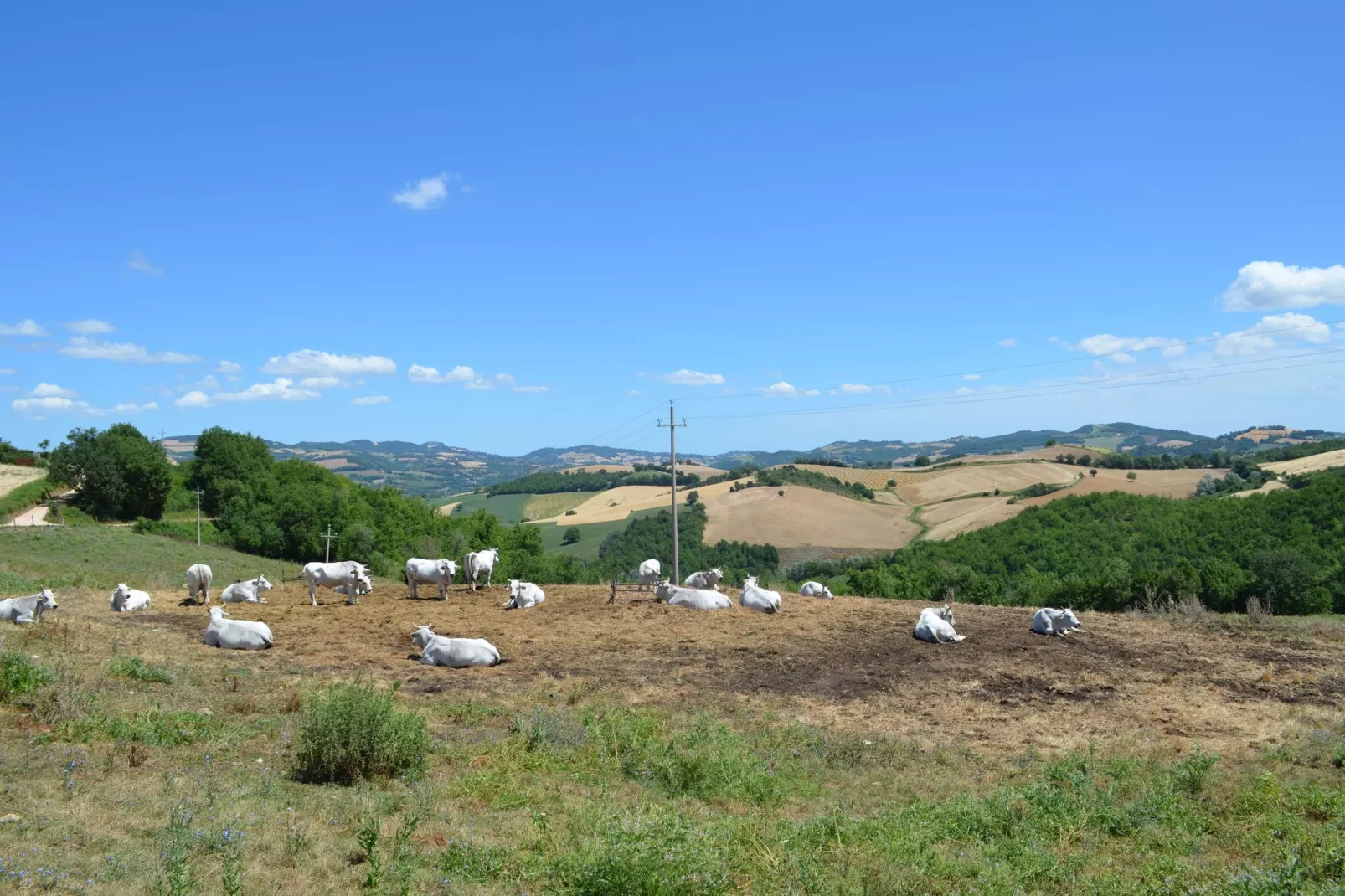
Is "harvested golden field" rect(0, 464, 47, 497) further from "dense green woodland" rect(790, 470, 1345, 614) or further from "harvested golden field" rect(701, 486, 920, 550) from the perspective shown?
"dense green woodland" rect(790, 470, 1345, 614)

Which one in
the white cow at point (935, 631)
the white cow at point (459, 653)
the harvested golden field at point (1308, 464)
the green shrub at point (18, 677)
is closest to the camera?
the green shrub at point (18, 677)

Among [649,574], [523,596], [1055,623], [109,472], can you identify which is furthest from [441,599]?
[109,472]

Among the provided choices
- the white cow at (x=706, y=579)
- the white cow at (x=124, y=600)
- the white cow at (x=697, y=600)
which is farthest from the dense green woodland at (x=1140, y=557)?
the white cow at (x=124, y=600)

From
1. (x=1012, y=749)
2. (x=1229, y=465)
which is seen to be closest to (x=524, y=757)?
(x=1012, y=749)

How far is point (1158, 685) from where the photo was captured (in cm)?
1500

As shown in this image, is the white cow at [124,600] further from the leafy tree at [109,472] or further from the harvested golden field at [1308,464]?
the harvested golden field at [1308,464]

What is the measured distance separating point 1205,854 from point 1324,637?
15.0m

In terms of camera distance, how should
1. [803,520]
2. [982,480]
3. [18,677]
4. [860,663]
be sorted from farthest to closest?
[982,480], [803,520], [860,663], [18,677]

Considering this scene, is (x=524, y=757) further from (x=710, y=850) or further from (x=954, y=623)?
(x=954, y=623)

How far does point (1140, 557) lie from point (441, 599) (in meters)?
40.9

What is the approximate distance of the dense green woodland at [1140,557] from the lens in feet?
96.0

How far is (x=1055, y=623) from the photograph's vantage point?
65.1 feet

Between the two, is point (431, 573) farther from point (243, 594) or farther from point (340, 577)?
point (243, 594)

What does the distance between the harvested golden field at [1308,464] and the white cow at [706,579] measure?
2220 inches
